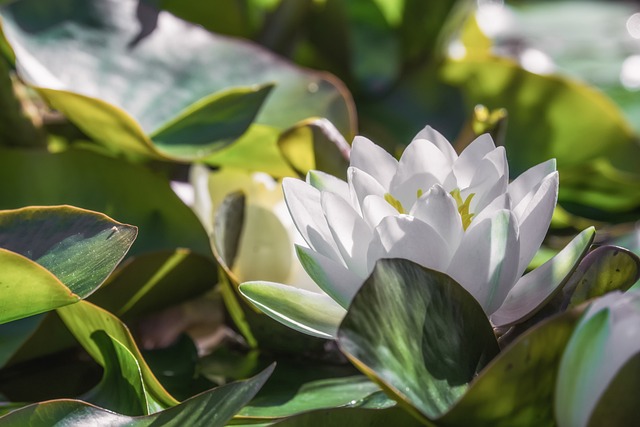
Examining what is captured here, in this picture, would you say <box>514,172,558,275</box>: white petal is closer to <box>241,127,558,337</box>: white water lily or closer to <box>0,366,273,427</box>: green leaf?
<box>241,127,558,337</box>: white water lily

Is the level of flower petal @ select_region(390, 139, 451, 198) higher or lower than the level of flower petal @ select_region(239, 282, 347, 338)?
higher

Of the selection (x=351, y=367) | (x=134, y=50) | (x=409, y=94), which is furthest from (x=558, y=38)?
(x=351, y=367)

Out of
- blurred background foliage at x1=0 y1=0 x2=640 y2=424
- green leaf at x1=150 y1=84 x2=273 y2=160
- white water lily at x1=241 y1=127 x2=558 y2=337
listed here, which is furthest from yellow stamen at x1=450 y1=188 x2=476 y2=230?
green leaf at x1=150 y1=84 x2=273 y2=160

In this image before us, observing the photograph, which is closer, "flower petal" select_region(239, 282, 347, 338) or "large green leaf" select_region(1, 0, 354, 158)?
"flower petal" select_region(239, 282, 347, 338)

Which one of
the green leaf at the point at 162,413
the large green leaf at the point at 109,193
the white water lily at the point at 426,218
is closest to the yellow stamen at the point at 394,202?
the white water lily at the point at 426,218

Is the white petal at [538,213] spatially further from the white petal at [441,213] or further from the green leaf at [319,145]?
the green leaf at [319,145]

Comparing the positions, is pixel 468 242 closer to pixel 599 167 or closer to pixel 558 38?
pixel 599 167
